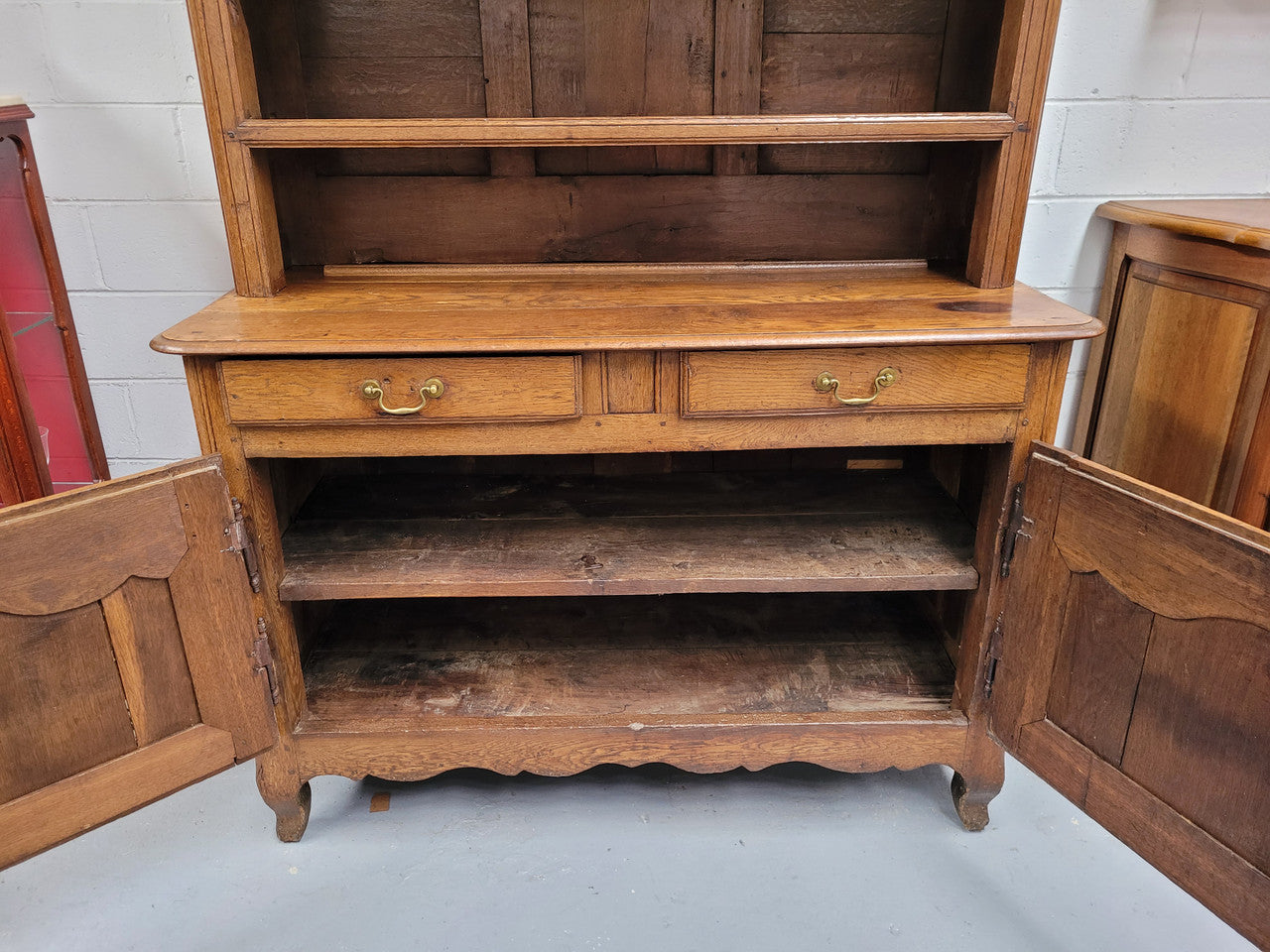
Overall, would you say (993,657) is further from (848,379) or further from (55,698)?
(55,698)

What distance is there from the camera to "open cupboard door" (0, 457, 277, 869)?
120cm

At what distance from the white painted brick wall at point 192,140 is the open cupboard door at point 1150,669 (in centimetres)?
98

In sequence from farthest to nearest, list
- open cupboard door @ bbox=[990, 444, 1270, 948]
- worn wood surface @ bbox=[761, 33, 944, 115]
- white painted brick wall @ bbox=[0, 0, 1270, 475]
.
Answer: white painted brick wall @ bbox=[0, 0, 1270, 475] < worn wood surface @ bbox=[761, 33, 944, 115] < open cupboard door @ bbox=[990, 444, 1270, 948]

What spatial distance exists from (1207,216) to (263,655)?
201 centimetres

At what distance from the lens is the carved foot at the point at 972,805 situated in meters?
1.68

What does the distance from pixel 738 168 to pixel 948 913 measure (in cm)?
149

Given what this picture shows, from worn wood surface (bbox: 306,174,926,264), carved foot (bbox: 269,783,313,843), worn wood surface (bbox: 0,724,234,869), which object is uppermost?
worn wood surface (bbox: 306,174,926,264)

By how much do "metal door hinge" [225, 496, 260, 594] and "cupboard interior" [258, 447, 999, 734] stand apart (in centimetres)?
8

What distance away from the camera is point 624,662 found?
1815 mm

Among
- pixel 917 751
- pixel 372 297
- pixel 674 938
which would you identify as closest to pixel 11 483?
pixel 372 297

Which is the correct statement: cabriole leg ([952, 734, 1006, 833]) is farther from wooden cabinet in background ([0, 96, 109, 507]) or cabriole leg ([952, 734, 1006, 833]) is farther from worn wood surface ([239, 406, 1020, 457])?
wooden cabinet in background ([0, 96, 109, 507])

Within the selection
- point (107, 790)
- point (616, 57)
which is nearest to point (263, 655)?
point (107, 790)

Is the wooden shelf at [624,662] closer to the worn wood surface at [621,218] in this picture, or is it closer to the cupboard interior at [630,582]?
the cupboard interior at [630,582]

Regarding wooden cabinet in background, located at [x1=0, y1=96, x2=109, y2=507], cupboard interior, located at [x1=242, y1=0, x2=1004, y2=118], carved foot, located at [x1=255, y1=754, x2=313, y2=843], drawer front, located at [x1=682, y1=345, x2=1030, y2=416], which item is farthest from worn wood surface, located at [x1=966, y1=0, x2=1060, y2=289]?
wooden cabinet in background, located at [x1=0, y1=96, x2=109, y2=507]
